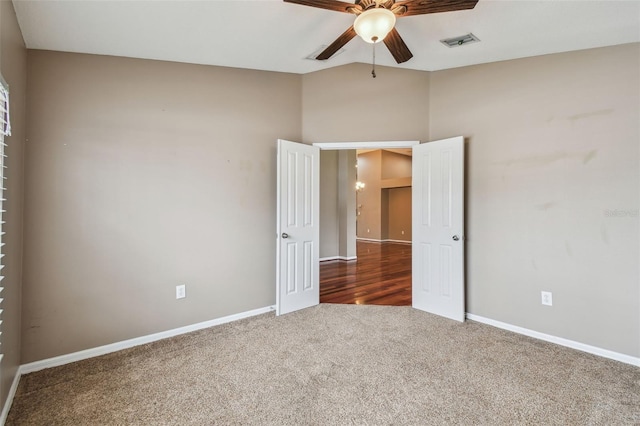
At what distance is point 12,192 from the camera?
203 centimetres

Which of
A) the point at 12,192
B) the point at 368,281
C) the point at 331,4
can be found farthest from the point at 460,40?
the point at 12,192

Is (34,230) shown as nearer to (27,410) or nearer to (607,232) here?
(27,410)

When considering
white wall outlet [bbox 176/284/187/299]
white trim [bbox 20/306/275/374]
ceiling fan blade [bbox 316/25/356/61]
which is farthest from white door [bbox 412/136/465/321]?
white wall outlet [bbox 176/284/187/299]

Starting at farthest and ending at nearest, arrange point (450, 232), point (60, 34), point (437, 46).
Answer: point (450, 232)
point (437, 46)
point (60, 34)

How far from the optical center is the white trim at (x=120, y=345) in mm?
2295

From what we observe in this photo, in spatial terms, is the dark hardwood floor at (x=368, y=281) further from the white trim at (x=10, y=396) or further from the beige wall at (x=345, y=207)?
the white trim at (x=10, y=396)

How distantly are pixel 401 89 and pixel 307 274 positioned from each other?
2558mm

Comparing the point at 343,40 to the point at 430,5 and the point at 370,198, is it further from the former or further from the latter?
the point at 370,198

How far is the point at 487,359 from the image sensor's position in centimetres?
240

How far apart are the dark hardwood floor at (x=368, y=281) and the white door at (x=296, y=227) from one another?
53cm

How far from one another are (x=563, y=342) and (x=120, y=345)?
13.1 feet

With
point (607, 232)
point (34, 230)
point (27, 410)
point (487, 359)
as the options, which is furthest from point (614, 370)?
point (34, 230)

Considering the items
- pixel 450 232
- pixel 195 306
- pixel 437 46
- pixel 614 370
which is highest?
pixel 437 46

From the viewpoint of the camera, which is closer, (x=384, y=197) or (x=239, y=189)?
(x=239, y=189)
